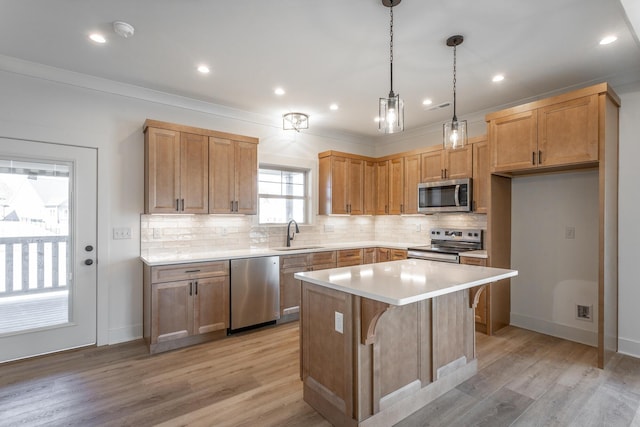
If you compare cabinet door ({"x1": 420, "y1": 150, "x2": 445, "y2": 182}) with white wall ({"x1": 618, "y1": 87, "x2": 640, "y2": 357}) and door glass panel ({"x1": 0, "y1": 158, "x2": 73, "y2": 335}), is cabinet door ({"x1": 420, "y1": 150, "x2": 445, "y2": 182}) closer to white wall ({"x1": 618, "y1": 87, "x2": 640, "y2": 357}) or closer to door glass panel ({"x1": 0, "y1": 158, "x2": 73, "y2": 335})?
white wall ({"x1": 618, "y1": 87, "x2": 640, "y2": 357})

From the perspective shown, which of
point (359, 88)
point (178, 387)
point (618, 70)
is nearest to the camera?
point (178, 387)

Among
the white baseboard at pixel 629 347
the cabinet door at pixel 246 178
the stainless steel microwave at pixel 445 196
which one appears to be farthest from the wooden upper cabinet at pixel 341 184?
the white baseboard at pixel 629 347

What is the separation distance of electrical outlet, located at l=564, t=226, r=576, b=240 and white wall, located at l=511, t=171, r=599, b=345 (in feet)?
0.06

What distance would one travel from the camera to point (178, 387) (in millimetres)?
2561

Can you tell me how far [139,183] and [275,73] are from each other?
1.93 meters

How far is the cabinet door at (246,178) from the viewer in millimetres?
4012

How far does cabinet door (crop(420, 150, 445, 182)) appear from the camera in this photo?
14.8ft

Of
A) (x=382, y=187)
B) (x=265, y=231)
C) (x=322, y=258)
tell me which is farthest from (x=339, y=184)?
(x=265, y=231)

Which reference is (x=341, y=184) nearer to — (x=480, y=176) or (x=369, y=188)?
(x=369, y=188)

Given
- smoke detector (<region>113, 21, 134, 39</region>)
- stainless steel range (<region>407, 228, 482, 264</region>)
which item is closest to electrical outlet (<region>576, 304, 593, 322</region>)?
stainless steel range (<region>407, 228, 482, 264</region>)

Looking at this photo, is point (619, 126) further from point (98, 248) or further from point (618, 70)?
point (98, 248)

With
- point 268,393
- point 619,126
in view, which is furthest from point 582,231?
point 268,393

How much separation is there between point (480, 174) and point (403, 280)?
8.59ft

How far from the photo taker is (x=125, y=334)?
3521mm
